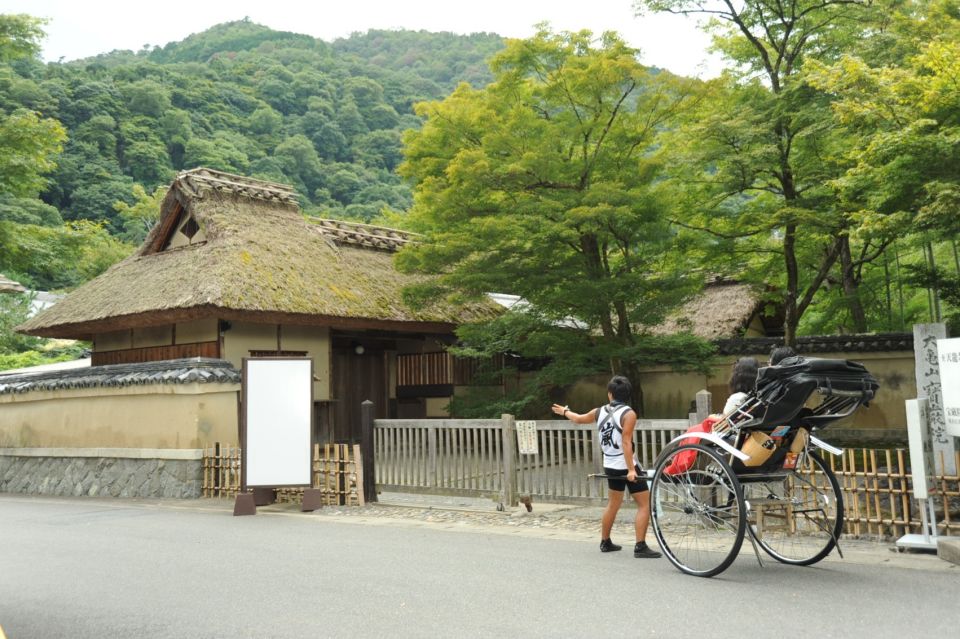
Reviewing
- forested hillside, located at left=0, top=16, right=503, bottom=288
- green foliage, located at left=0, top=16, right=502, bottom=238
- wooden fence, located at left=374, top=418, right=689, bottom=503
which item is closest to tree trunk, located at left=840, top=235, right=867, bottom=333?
wooden fence, located at left=374, top=418, right=689, bottom=503

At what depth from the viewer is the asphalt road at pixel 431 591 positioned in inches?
168

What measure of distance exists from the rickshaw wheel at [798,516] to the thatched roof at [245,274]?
9.68 m

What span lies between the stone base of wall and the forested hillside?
1252cm

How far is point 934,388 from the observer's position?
680 cm

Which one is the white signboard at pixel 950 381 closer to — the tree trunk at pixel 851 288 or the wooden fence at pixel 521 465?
the wooden fence at pixel 521 465

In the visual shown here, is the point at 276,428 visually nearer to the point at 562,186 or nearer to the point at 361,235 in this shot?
the point at 562,186

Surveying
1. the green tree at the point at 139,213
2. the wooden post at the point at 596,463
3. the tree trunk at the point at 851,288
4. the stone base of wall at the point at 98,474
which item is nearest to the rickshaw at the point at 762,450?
the wooden post at the point at 596,463

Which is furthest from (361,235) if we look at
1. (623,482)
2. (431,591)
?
(431,591)

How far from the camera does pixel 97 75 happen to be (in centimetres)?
4472

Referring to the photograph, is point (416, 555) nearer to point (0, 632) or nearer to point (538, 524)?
point (538, 524)

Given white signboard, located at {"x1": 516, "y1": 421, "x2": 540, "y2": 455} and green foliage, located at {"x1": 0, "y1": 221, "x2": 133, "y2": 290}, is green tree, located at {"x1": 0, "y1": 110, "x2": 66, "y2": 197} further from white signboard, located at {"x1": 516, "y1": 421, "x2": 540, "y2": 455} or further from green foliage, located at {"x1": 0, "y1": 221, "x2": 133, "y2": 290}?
white signboard, located at {"x1": 516, "y1": 421, "x2": 540, "y2": 455}

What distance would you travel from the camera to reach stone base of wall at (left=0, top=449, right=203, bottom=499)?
38.6 feet

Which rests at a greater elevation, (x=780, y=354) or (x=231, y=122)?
(x=231, y=122)

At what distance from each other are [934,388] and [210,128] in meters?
46.6
